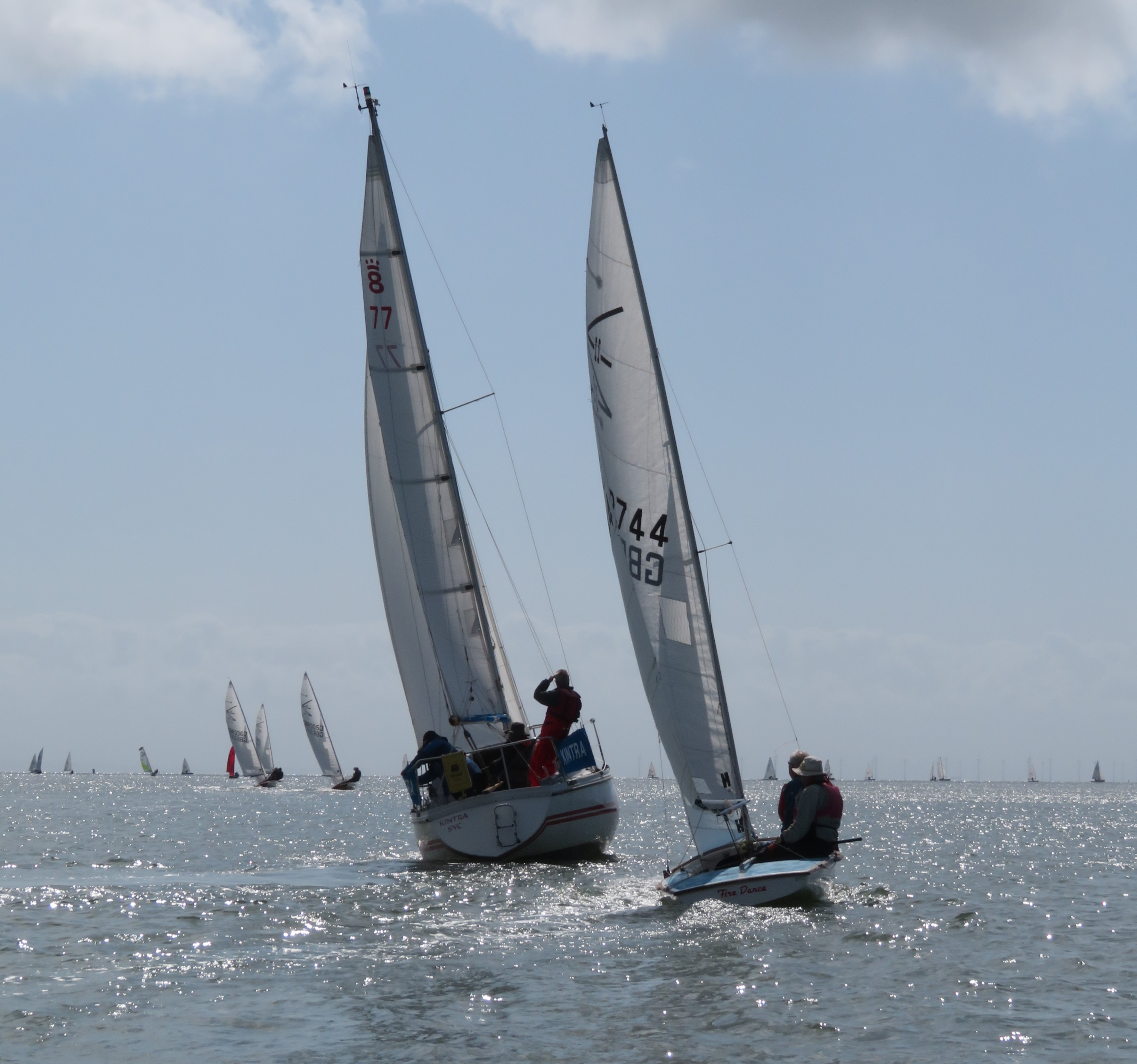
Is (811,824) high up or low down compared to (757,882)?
up

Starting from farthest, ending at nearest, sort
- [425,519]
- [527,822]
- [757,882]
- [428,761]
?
1. [425,519]
2. [428,761]
3. [527,822]
4. [757,882]

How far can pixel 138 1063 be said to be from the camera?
9.14 meters

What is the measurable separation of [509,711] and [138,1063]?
1443 centimetres

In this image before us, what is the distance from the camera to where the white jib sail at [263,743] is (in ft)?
278

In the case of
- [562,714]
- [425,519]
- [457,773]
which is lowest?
[457,773]

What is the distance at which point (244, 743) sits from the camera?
285ft

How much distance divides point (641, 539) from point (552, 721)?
17.7 feet

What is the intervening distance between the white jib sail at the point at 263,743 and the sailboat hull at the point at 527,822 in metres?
66.9

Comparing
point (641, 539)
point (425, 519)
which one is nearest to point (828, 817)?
point (641, 539)

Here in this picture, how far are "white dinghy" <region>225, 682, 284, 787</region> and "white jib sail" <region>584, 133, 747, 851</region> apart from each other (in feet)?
231

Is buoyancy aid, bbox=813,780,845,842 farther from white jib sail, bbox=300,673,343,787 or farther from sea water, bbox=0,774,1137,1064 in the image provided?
white jib sail, bbox=300,673,343,787

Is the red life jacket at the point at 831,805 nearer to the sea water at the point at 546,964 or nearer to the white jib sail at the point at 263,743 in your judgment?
the sea water at the point at 546,964

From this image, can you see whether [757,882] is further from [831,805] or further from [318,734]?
[318,734]

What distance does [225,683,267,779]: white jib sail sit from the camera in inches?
3334
